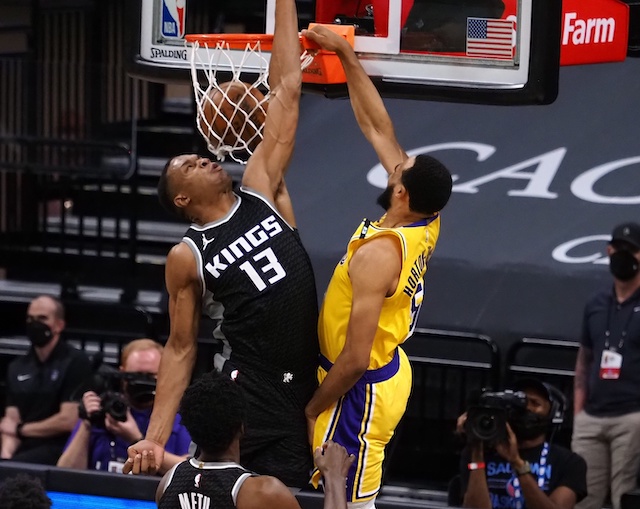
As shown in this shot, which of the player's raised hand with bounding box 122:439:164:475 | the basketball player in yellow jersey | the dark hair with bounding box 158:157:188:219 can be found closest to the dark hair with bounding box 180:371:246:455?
the player's raised hand with bounding box 122:439:164:475

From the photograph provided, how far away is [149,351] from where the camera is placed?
779 centimetres

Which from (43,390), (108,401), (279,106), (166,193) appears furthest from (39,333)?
(279,106)

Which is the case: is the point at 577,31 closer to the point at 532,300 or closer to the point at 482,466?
the point at 482,466

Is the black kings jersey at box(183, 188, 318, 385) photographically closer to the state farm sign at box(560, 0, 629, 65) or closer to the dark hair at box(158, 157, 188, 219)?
the dark hair at box(158, 157, 188, 219)

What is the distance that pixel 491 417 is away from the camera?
278 inches

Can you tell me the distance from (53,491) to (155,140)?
5750mm

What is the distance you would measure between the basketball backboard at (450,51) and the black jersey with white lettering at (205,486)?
1.77 m

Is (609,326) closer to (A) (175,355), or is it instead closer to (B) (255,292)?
(B) (255,292)

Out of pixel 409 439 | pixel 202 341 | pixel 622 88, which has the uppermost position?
pixel 622 88

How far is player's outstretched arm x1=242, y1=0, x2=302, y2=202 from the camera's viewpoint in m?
5.28

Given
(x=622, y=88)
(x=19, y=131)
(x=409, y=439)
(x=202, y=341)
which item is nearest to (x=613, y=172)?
(x=622, y=88)

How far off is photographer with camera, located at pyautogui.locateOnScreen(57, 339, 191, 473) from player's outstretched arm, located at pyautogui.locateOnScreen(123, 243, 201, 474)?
2.15 meters

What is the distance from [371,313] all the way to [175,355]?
0.78 metres

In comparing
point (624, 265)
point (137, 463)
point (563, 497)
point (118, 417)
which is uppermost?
point (624, 265)
